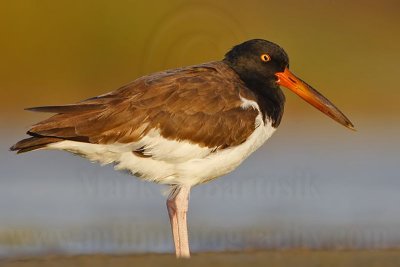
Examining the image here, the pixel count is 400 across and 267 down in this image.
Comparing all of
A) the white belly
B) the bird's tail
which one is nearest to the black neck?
the white belly

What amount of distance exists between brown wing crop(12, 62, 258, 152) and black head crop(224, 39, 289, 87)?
1.76 feet

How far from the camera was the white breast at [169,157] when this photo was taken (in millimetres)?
9625

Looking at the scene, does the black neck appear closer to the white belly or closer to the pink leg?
the white belly

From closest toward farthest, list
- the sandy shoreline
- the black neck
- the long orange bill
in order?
the sandy shoreline → the black neck → the long orange bill

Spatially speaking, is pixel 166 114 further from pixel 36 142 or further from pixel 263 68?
pixel 263 68

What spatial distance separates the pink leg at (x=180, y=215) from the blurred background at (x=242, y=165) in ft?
2.55

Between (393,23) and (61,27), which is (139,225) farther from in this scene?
(393,23)

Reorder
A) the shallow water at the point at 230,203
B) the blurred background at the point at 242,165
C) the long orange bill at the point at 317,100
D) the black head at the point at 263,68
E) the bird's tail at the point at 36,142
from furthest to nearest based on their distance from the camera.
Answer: the blurred background at the point at 242,165, the shallow water at the point at 230,203, the long orange bill at the point at 317,100, the black head at the point at 263,68, the bird's tail at the point at 36,142

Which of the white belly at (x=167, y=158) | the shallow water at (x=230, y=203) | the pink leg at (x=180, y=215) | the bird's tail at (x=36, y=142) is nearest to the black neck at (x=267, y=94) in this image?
the white belly at (x=167, y=158)

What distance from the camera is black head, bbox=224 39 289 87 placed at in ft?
34.4

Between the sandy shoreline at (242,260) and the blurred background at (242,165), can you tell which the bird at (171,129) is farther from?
the blurred background at (242,165)

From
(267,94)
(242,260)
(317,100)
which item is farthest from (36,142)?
(317,100)

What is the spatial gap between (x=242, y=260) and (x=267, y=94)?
2205 millimetres

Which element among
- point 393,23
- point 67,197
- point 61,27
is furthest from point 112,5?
point 67,197
